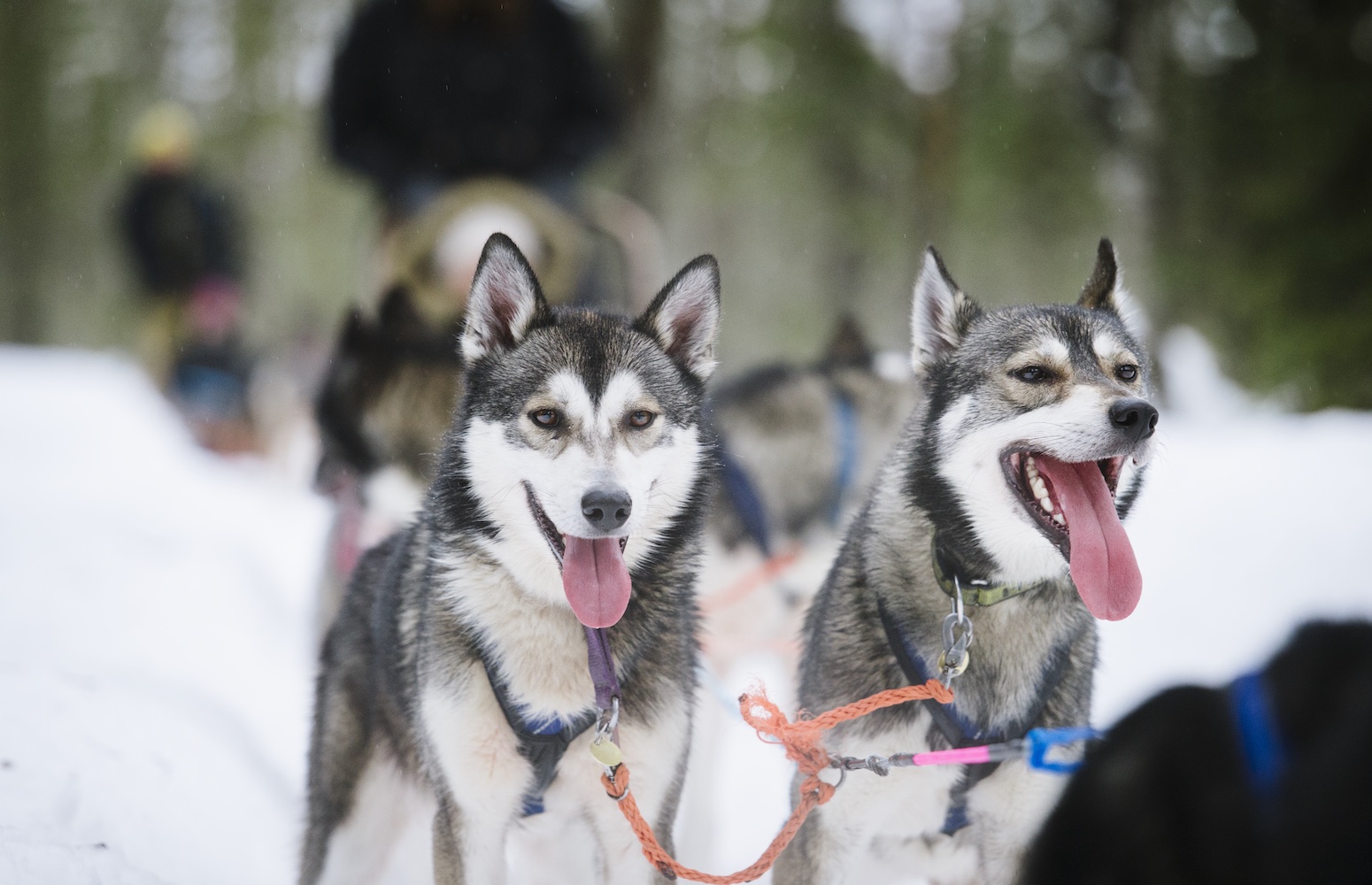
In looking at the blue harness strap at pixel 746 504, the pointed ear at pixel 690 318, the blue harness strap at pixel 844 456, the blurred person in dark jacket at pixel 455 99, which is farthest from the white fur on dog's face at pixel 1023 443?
the blurred person in dark jacket at pixel 455 99

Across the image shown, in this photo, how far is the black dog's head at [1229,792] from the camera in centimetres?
111

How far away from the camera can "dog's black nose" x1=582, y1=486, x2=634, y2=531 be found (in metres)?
1.84

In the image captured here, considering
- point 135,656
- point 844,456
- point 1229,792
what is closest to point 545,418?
point 1229,792

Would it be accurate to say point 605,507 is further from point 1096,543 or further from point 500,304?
point 1096,543

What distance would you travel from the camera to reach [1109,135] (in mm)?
9984

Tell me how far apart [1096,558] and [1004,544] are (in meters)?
0.21

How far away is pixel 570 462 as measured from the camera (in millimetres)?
1940

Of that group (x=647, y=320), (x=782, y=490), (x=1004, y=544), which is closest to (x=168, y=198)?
(x=782, y=490)

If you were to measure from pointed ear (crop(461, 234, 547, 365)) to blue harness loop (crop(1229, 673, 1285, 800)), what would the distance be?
152 cm

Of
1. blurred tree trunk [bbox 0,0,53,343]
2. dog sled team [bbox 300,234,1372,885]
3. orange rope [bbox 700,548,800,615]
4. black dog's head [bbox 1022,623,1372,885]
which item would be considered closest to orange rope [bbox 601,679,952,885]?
dog sled team [bbox 300,234,1372,885]

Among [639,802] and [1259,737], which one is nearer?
[1259,737]

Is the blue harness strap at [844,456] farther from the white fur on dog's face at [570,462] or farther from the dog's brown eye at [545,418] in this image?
the dog's brown eye at [545,418]

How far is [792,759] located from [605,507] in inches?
28.0

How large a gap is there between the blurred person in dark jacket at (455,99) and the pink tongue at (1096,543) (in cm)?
341
